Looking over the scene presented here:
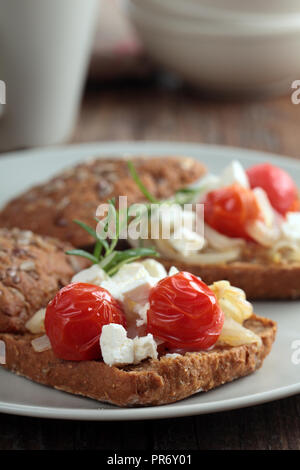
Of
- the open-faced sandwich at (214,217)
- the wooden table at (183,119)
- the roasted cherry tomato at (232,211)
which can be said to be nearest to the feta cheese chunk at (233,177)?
the open-faced sandwich at (214,217)

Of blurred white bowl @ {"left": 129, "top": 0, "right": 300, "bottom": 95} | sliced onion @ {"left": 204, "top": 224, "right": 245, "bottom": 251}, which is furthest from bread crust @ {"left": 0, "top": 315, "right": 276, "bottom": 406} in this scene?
blurred white bowl @ {"left": 129, "top": 0, "right": 300, "bottom": 95}

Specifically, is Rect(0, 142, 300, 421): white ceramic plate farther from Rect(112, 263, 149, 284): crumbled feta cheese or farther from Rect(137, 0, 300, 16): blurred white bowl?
Rect(137, 0, 300, 16): blurred white bowl

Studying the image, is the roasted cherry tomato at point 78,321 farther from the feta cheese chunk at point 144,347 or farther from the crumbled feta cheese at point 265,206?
the crumbled feta cheese at point 265,206

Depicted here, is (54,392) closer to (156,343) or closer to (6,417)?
(6,417)

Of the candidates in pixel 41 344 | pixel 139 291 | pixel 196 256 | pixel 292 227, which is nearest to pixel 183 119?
pixel 292 227

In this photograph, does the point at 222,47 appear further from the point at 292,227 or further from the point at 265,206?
the point at 292,227
